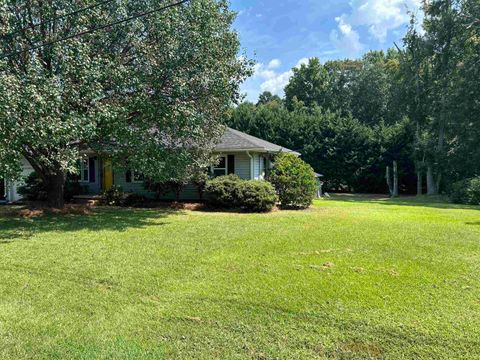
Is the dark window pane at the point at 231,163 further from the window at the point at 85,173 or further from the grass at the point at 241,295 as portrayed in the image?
the grass at the point at 241,295

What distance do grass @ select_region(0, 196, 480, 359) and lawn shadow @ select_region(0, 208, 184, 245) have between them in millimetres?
433

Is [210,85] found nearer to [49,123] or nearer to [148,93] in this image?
[148,93]

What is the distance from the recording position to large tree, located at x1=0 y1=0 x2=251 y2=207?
31.3 feet

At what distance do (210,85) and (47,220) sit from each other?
256 inches

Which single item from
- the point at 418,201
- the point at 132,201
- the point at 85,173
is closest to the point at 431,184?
the point at 418,201

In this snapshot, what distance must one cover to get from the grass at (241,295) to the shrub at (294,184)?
20.9 ft

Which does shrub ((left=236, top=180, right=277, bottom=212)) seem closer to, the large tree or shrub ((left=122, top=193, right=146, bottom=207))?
the large tree

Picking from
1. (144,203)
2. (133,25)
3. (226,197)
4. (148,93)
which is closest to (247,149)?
(226,197)

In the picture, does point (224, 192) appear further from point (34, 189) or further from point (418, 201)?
point (418, 201)

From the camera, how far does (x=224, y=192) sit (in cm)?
1504

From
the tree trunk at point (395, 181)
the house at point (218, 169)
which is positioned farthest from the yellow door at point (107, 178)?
the tree trunk at point (395, 181)

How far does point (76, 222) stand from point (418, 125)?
25.3 meters

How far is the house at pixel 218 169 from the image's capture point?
58.5 ft

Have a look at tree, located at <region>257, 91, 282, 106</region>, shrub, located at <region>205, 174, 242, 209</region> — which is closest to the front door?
shrub, located at <region>205, 174, 242, 209</region>
